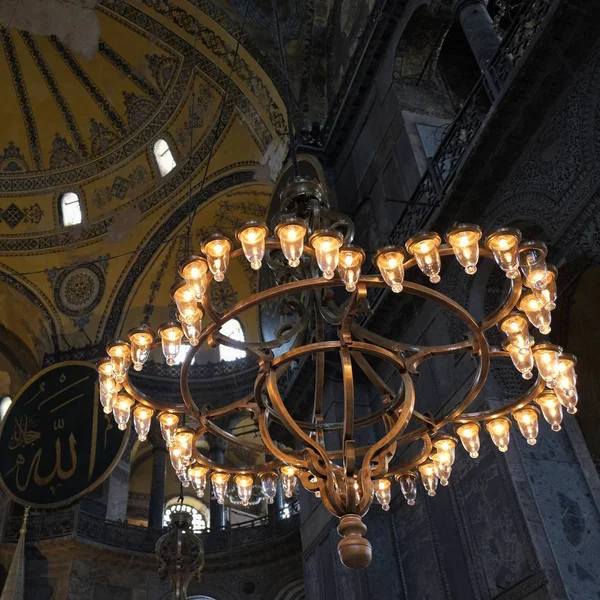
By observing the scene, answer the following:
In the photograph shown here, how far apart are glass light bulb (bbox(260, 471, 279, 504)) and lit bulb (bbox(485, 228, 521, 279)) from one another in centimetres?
165

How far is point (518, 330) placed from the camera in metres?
3.18

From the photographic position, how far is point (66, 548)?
9180mm

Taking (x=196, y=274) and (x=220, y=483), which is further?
(x=220, y=483)

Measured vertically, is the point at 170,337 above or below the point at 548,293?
above

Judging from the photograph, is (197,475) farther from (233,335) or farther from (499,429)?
(233,335)

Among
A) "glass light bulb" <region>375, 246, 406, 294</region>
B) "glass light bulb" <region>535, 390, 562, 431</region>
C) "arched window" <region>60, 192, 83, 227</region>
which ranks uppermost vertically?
"arched window" <region>60, 192, 83, 227</region>

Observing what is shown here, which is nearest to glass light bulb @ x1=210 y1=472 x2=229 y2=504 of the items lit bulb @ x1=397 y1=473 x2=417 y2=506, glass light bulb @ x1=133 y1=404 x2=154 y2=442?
glass light bulb @ x1=133 y1=404 x2=154 y2=442

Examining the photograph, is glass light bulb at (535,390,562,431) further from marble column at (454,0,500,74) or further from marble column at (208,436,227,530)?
marble column at (208,436,227,530)

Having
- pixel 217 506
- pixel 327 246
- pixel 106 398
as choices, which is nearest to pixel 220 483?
pixel 106 398

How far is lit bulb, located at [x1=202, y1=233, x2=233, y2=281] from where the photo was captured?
2.97 metres

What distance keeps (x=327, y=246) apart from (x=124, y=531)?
8.08 m

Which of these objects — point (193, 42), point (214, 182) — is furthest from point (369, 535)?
point (193, 42)

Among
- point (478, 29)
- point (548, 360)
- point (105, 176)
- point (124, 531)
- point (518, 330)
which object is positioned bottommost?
point (548, 360)

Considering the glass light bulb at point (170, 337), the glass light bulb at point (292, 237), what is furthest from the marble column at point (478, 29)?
the glass light bulb at point (170, 337)
